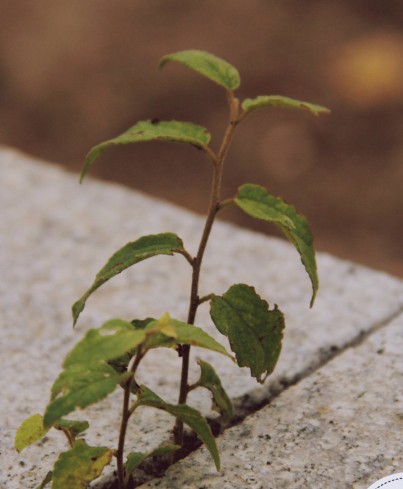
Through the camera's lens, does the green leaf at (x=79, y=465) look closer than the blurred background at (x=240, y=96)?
Yes

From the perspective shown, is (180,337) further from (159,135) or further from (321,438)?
(321,438)

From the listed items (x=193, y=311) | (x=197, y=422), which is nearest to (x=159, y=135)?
(x=193, y=311)

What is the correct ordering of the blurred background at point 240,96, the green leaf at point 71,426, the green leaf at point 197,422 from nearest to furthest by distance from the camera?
1. the green leaf at point 197,422
2. the green leaf at point 71,426
3. the blurred background at point 240,96

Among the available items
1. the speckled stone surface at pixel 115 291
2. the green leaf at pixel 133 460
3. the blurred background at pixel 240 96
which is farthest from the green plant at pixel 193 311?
the blurred background at pixel 240 96

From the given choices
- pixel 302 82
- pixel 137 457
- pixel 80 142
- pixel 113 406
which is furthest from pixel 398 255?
pixel 137 457

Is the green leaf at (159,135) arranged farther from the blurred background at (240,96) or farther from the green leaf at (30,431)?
the blurred background at (240,96)

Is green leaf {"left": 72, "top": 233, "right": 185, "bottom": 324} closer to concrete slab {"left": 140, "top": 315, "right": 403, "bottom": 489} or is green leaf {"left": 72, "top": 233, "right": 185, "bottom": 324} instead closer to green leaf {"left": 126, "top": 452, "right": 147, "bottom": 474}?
green leaf {"left": 126, "top": 452, "right": 147, "bottom": 474}

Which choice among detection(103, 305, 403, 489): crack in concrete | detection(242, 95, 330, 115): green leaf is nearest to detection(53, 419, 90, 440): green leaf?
detection(103, 305, 403, 489): crack in concrete
